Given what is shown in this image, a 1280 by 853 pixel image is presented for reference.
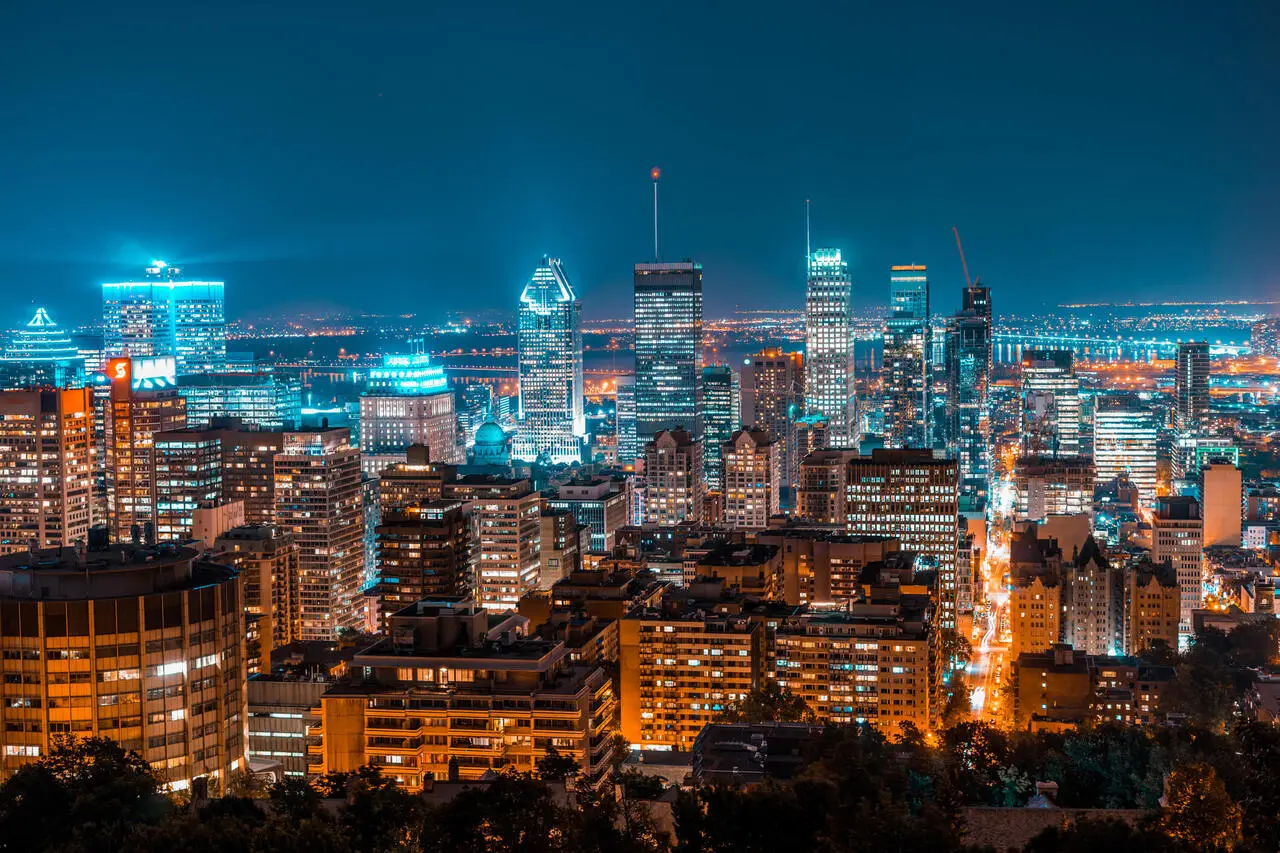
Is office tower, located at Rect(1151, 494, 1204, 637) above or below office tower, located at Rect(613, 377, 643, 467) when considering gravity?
below

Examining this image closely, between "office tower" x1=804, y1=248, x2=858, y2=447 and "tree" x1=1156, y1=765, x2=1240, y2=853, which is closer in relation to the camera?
"tree" x1=1156, y1=765, x2=1240, y2=853

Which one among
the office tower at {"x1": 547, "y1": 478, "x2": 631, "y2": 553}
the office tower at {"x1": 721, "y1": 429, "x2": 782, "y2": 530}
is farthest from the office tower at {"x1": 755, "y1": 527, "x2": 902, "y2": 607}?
the office tower at {"x1": 721, "y1": 429, "x2": 782, "y2": 530}

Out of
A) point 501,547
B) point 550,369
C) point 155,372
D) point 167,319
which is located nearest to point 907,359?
point 550,369

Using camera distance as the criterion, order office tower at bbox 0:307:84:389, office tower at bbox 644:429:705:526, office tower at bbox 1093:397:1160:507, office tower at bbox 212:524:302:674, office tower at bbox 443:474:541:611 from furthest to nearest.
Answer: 1. office tower at bbox 0:307:84:389
2. office tower at bbox 1093:397:1160:507
3. office tower at bbox 644:429:705:526
4. office tower at bbox 443:474:541:611
5. office tower at bbox 212:524:302:674

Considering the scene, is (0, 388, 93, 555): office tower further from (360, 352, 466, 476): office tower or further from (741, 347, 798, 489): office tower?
(741, 347, 798, 489): office tower

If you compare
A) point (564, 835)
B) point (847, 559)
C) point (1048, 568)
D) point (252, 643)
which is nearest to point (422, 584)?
point (252, 643)

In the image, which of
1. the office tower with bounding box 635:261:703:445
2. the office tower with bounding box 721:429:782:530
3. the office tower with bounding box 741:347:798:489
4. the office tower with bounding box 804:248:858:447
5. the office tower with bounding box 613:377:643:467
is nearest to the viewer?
the office tower with bounding box 721:429:782:530

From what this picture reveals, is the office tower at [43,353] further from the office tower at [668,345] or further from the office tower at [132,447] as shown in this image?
the office tower at [668,345]
